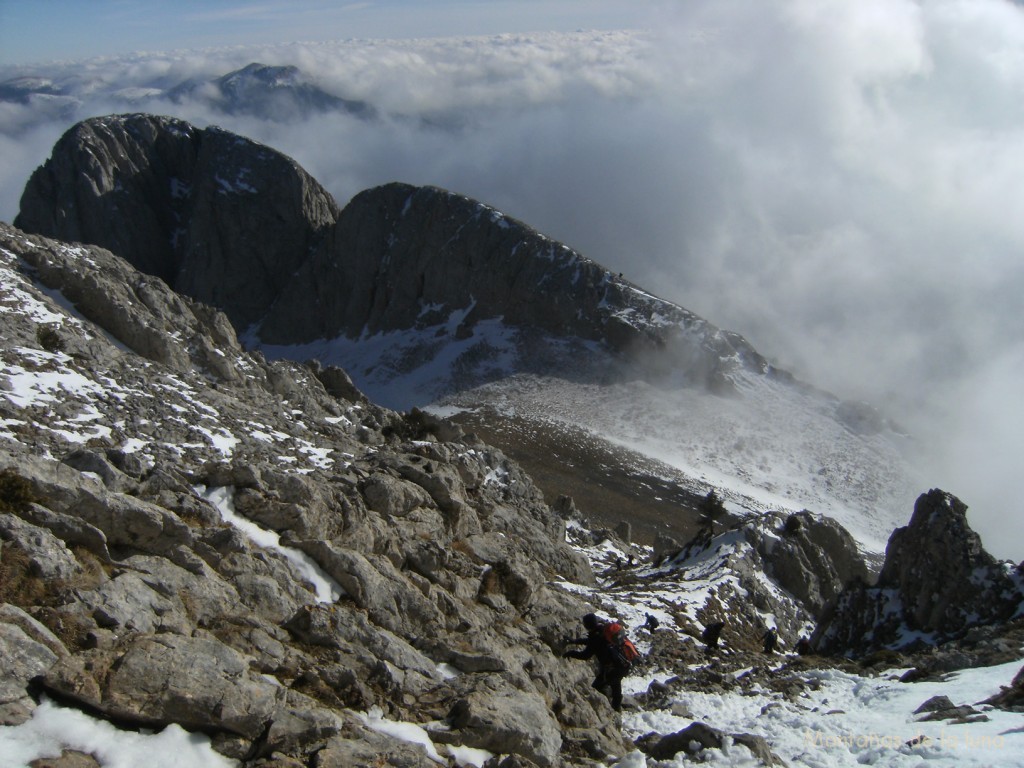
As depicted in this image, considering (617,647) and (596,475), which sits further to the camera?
(596,475)

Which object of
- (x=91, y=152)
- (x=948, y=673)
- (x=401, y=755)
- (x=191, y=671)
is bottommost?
(x=948, y=673)

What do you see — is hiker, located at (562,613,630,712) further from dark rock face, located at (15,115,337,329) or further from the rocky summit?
dark rock face, located at (15,115,337,329)

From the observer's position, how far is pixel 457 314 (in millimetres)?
113562

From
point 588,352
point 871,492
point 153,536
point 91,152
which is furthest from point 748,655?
point 91,152

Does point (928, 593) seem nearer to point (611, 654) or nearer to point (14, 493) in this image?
point (611, 654)

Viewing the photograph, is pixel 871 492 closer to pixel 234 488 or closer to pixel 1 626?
pixel 234 488

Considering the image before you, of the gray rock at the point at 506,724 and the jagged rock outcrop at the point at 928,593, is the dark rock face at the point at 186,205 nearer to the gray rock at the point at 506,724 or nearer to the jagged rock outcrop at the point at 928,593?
the jagged rock outcrop at the point at 928,593

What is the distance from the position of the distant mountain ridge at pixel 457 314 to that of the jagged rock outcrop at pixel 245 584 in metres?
57.8

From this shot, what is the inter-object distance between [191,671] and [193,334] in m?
32.4

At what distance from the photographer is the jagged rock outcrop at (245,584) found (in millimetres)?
10711

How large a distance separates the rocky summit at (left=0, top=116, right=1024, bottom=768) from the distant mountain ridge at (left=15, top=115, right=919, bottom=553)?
146ft

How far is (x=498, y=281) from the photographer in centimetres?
11119

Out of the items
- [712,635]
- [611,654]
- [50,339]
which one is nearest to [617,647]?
[611,654]

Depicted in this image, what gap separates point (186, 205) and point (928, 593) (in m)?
124
